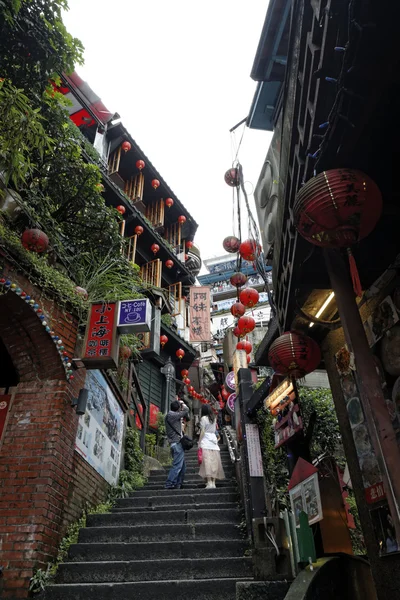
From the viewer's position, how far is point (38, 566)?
17.5ft

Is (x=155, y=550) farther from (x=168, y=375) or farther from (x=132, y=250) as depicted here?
(x=168, y=375)

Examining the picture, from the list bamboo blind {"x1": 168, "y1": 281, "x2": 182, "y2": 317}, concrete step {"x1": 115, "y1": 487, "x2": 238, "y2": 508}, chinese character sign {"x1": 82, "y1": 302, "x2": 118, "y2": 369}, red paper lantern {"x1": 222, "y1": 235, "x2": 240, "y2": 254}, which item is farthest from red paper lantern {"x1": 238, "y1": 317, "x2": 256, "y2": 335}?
bamboo blind {"x1": 168, "y1": 281, "x2": 182, "y2": 317}

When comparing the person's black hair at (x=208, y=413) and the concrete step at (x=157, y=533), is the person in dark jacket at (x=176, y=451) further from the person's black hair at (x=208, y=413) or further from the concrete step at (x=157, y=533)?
the concrete step at (x=157, y=533)

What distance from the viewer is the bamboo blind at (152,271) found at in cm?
2047

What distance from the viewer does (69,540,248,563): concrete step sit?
5816mm

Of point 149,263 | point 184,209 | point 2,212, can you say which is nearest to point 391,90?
point 2,212

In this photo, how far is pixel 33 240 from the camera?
6.98 metres

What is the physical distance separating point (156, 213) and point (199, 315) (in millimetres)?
6495

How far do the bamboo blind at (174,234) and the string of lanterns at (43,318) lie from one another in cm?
1794

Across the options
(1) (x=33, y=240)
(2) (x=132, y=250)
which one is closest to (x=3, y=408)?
(1) (x=33, y=240)

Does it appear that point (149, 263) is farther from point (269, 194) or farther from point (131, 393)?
point (269, 194)

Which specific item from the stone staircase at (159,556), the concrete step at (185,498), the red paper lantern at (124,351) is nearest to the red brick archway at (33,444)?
the stone staircase at (159,556)

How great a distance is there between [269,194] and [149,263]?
14.7 m

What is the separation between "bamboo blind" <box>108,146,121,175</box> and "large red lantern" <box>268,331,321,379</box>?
1725 cm
